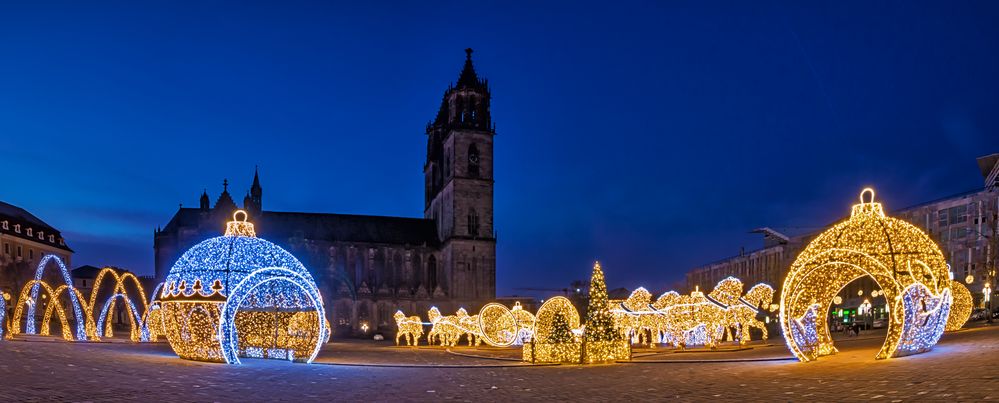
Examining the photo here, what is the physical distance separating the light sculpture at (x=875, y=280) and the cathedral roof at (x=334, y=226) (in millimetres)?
72681

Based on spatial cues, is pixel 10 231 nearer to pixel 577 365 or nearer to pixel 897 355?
pixel 577 365

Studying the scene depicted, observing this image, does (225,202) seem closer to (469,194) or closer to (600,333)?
(469,194)

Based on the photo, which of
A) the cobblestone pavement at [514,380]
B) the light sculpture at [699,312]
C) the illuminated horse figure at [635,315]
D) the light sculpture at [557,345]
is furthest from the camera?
the illuminated horse figure at [635,315]

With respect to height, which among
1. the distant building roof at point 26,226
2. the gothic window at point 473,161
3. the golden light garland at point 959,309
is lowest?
the golden light garland at point 959,309

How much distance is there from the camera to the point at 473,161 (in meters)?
85.8

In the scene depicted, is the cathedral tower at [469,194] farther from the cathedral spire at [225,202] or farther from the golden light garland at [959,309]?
the golden light garland at [959,309]

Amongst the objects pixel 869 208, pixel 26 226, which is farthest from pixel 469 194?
pixel 869 208

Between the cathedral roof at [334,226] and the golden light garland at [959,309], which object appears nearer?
the golden light garland at [959,309]

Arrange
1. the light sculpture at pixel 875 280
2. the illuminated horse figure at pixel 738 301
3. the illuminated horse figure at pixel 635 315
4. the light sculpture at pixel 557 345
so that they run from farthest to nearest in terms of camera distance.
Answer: the illuminated horse figure at pixel 635 315, the illuminated horse figure at pixel 738 301, the light sculpture at pixel 557 345, the light sculpture at pixel 875 280

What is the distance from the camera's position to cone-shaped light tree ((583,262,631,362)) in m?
24.5

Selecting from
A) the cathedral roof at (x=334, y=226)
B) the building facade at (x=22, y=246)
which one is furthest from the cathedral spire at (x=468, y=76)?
the building facade at (x=22, y=246)

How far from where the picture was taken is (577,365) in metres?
23.8

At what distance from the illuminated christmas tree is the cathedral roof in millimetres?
65682

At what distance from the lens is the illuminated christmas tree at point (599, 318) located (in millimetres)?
24688
